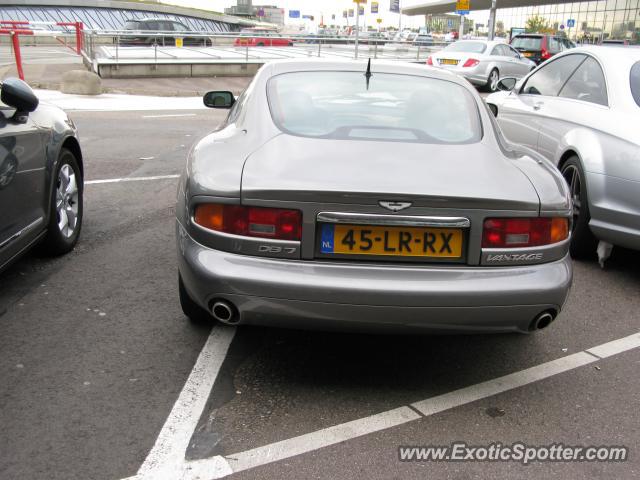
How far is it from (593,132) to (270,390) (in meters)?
3.30

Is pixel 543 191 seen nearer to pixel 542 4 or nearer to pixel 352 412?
pixel 352 412

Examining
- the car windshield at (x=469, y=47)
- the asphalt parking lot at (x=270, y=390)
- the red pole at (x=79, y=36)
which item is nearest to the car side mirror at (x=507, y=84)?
the asphalt parking lot at (x=270, y=390)

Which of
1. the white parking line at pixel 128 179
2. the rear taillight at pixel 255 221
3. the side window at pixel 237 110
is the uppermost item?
the side window at pixel 237 110

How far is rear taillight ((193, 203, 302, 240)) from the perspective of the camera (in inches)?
117

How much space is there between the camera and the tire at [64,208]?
4875 mm

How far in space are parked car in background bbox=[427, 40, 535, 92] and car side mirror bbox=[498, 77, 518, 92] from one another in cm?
1415

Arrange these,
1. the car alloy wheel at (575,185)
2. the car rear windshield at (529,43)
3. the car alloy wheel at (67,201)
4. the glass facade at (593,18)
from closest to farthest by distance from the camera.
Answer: the car alloy wheel at (67,201) < the car alloy wheel at (575,185) < the car rear windshield at (529,43) < the glass facade at (593,18)

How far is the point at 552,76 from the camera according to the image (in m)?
6.68

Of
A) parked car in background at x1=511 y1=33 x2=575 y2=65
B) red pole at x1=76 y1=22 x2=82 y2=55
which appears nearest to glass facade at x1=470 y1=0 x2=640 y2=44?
parked car in background at x1=511 y1=33 x2=575 y2=65

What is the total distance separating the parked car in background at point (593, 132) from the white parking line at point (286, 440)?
1.42 m

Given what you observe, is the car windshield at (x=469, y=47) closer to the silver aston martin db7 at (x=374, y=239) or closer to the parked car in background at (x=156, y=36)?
the parked car in background at (x=156, y=36)

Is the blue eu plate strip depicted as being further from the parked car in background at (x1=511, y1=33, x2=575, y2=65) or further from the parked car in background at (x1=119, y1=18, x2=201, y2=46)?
the parked car in background at (x1=511, y1=33, x2=575, y2=65)

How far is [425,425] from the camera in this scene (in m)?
2.99

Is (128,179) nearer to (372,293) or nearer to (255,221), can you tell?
(255,221)
